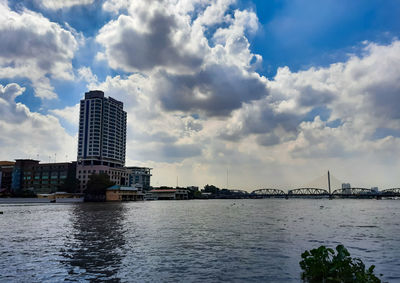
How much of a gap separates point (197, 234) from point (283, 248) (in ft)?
47.5

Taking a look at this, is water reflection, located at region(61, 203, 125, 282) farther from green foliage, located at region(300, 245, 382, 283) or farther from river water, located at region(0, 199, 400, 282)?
green foliage, located at region(300, 245, 382, 283)

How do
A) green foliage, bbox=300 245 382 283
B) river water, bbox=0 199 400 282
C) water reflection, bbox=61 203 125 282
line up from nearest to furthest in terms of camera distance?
green foliage, bbox=300 245 382 283 < river water, bbox=0 199 400 282 < water reflection, bbox=61 203 125 282

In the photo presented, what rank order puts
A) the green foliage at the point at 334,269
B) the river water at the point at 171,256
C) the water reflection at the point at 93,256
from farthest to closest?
the water reflection at the point at 93,256
the river water at the point at 171,256
the green foliage at the point at 334,269

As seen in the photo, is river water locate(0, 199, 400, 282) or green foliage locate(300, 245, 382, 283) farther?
river water locate(0, 199, 400, 282)

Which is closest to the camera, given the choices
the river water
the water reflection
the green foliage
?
the green foliage

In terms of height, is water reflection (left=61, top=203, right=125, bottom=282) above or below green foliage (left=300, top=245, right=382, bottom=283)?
below

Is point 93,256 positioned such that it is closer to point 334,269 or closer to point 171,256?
point 171,256

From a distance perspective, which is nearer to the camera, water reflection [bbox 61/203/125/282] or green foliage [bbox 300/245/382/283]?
green foliage [bbox 300/245/382/283]

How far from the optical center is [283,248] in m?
32.5

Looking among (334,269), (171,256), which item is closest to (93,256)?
(171,256)

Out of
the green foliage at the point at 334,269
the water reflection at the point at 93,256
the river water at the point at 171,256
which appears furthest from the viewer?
the water reflection at the point at 93,256

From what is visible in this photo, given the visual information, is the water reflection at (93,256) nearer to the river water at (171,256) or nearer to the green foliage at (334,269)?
the river water at (171,256)

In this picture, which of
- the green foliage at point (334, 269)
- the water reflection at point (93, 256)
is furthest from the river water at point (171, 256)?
the green foliage at point (334, 269)

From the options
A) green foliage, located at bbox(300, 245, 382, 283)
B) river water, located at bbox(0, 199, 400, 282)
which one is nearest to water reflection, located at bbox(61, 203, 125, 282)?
river water, located at bbox(0, 199, 400, 282)
